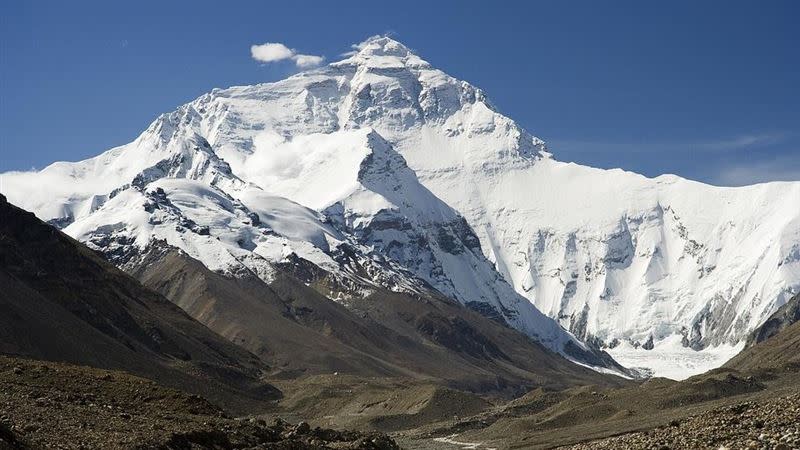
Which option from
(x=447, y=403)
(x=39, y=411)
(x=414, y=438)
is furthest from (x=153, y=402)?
(x=447, y=403)

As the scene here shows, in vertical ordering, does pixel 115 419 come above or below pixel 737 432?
above

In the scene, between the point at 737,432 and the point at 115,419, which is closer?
the point at 737,432

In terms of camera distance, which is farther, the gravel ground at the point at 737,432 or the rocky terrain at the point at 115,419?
the rocky terrain at the point at 115,419

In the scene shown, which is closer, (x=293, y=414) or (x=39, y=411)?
(x=39, y=411)

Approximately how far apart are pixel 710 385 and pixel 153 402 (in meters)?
85.1

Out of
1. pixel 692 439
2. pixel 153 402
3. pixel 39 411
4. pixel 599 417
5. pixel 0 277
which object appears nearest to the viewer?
pixel 692 439

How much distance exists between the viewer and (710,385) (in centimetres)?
15938

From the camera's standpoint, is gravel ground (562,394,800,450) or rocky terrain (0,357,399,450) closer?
gravel ground (562,394,800,450)

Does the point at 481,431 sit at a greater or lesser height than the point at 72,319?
lesser

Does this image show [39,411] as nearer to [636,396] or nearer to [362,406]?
[636,396]

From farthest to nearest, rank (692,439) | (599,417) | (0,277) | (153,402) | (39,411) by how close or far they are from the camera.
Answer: (0,277), (599,417), (153,402), (39,411), (692,439)

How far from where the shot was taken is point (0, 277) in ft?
622

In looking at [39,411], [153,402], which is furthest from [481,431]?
[39,411]

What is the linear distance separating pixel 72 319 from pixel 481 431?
223 feet
